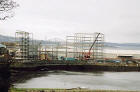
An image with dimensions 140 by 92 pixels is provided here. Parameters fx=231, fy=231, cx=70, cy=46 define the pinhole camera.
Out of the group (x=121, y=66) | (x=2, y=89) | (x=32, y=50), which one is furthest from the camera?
(x=32, y=50)

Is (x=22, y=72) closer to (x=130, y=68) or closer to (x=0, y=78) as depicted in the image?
(x=0, y=78)

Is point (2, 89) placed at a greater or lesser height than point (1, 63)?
lesser

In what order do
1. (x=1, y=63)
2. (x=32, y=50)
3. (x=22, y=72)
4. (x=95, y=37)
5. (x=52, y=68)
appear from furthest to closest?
(x=95, y=37), (x=32, y=50), (x=52, y=68), (x=22, y=72), (x=1, y=63)

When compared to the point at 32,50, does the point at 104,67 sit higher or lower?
lower

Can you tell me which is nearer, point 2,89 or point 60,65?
point 2,89

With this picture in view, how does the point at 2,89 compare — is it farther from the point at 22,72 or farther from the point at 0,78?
the point at 22,72

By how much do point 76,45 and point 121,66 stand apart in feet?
69.9

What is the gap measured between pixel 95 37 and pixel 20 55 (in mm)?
28338

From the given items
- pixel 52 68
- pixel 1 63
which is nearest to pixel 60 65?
pixel 52 68

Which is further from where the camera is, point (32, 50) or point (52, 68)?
point (32, 50)

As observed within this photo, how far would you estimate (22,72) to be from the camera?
49312 millimetres

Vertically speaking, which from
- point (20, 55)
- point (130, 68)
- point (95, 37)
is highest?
point (95, 37)

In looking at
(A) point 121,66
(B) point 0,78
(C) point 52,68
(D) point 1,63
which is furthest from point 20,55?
(B) point 0,78

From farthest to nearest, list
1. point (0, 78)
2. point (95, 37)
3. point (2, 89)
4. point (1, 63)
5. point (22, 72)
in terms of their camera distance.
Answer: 1. point (95, 37)
2. point (22, 72)
3. point (1, 63)
4. point (0, 78)
5. point (2, 89)
